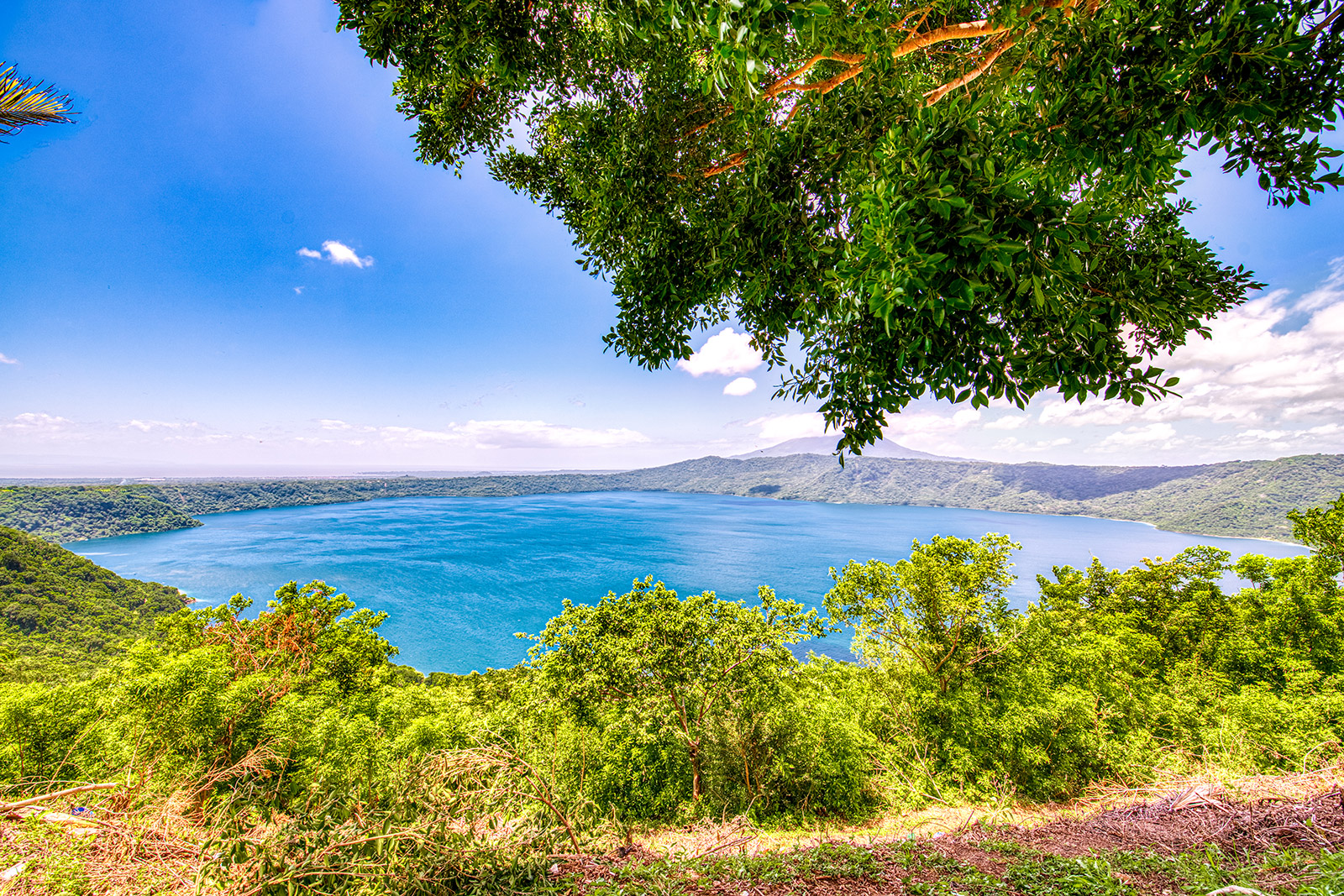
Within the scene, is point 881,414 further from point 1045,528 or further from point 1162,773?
point 1045,528

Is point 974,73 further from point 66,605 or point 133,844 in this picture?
point 66,605

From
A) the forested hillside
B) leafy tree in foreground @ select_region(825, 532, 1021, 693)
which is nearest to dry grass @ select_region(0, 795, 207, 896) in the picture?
the forested hillside

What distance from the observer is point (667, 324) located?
3.03 metres

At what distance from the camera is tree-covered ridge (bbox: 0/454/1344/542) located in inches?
3327

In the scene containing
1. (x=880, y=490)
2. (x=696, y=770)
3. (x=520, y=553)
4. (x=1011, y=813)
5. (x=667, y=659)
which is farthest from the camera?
(x=880, y=490)

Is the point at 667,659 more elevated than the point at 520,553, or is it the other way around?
the point at 667,659

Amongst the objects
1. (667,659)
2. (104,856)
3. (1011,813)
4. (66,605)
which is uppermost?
(104,856)

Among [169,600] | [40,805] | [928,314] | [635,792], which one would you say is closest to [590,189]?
[928,314]

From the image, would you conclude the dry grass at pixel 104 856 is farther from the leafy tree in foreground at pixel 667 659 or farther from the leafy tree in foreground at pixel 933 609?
the leafy tree in foreground at pixel 933 609

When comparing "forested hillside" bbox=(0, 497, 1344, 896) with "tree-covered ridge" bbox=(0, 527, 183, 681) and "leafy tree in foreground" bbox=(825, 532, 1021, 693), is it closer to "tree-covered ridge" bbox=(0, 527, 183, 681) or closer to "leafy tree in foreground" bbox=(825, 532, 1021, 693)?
"leafy tree in foreground" bbox=(825, 532, 1021, 693)

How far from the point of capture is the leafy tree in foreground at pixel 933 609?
33.1 ft

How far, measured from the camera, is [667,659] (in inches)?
356

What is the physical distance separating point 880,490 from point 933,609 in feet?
530

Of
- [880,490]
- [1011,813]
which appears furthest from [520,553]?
[880,490]
